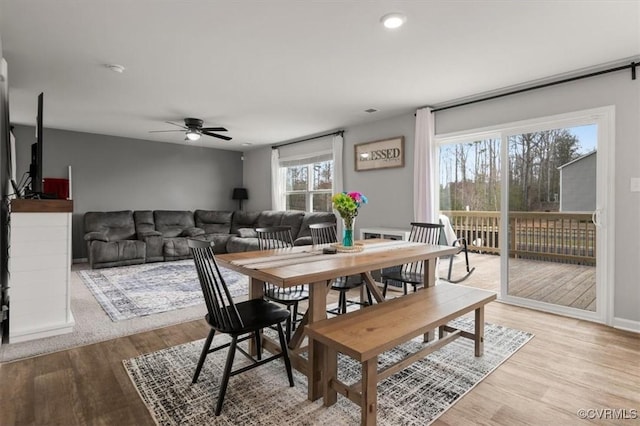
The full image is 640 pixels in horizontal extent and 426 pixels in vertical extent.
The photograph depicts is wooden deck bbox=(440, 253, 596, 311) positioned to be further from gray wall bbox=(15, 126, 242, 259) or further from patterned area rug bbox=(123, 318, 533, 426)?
gray wall bbox=(15, 126, 242, 259)

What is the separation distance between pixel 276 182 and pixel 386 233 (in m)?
3.23

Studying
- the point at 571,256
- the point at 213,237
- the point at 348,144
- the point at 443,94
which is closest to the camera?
the point at 571,256

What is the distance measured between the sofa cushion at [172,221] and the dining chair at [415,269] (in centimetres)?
484

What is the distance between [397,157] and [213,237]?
4032mm

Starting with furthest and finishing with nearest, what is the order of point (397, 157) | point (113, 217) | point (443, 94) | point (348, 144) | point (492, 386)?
point (113, 217), point (348, 144), point (397, 157), point (443, 94), point (492, 386)

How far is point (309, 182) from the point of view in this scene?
21.4 feet

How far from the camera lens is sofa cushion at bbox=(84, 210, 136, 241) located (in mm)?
5820

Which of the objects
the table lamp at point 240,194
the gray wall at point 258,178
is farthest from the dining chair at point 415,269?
the table lamp at point 240,194

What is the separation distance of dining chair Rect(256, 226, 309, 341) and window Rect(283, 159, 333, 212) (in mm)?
3011

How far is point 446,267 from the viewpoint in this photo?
16.3 feet

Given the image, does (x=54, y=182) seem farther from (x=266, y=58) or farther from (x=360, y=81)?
(x=360, y=81)

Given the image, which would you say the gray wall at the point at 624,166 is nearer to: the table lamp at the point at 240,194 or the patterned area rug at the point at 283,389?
Result: the patterned area rug at the point at 283,389

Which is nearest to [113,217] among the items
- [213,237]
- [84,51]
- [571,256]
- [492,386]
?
[213,237]

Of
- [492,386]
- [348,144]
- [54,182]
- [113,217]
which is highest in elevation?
[348,144]
